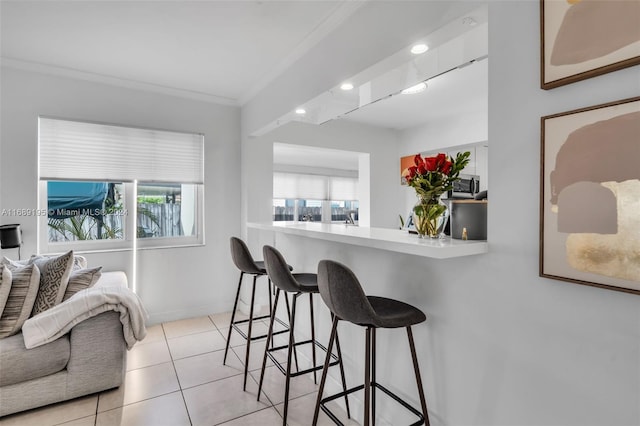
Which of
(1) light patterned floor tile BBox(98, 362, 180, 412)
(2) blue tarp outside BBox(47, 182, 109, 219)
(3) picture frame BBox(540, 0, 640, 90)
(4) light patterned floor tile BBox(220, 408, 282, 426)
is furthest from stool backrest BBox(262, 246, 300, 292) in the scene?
(2) blue tarp outside BBox(47, 182, 109, 219)

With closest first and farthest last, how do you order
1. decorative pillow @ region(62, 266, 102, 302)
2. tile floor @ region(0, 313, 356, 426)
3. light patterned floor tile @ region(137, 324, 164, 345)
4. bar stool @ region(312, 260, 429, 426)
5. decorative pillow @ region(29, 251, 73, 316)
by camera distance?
bar stool @ region(312, 260, 429, 426)
tile floor @ region(0, 313, 356, 426)
decorative pillow @ region(29, 251, 73, 316)
decorative pillow @ region(62, 266, 102, 302)
light patterned floor tile @ region(137, 324, 164, 345)

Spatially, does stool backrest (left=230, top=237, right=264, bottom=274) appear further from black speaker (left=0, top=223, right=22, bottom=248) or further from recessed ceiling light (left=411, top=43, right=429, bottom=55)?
black speaker (left=0, top=223, right=22, bottom=248)

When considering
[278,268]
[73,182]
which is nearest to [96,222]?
[73,182]

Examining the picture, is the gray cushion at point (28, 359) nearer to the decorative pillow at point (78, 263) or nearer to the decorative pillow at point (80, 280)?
the decorative pillow at point (80, 280)

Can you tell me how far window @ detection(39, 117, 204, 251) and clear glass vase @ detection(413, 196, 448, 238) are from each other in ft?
9.34

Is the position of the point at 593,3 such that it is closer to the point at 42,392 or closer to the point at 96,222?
the point at 42,392

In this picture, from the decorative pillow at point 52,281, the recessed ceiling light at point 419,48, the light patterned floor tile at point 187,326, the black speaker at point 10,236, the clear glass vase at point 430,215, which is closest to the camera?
the clear glass vase at point 430,215

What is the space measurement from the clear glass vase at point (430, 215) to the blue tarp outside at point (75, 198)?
322 cm

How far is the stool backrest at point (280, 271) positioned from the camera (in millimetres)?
1882

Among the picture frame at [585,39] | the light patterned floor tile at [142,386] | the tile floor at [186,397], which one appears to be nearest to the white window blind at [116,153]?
the tile floor at [186,397]

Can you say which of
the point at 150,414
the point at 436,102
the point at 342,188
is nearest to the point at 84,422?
the point at 150,414

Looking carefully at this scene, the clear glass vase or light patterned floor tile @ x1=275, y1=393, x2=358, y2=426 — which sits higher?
the clear glass vase

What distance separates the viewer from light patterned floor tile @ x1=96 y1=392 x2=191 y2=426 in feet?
6.42

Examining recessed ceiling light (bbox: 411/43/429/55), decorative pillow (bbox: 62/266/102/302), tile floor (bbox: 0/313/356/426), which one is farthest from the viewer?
decorative pillow (bbox: 62/266/102/302)
